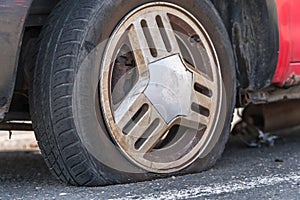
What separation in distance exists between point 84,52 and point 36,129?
384 millimetres

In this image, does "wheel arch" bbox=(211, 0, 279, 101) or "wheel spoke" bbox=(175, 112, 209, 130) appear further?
"wheel arch" bbox=(211, 0, 279, 101)

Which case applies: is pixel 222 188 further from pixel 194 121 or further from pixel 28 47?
pixel 28 47

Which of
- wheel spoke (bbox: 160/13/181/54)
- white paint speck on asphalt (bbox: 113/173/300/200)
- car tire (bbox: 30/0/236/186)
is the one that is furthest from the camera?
wheel spoke (bbox: 160/13/181/54)

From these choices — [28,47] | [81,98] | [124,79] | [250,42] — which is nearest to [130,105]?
[124,79]

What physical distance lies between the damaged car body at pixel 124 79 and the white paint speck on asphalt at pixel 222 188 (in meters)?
0.26

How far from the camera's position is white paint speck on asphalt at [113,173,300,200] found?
107 inches

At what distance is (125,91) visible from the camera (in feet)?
10.00

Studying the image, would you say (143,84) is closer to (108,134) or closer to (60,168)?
(108,134)

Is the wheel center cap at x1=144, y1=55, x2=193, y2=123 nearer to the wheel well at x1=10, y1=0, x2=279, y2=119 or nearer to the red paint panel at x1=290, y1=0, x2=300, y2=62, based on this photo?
the wheel well at x1=10, y1=0, x2=279, y2=119

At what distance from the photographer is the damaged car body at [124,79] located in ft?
9.29

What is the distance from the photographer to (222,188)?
285 centimetres

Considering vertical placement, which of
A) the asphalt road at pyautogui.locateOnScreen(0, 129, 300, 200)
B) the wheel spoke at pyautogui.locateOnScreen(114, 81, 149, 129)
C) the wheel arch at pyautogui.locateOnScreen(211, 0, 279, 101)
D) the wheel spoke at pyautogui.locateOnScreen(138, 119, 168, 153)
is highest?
the wheel arch at pyautogui.locateOnScreen(211, 0, 279, 101)

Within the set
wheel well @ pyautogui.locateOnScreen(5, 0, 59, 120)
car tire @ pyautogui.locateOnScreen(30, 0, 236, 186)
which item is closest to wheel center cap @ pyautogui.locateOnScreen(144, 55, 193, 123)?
car tire @ pyautogui.locateOnScreen(30, 0, 236, 186)

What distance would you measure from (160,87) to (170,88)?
5cm
